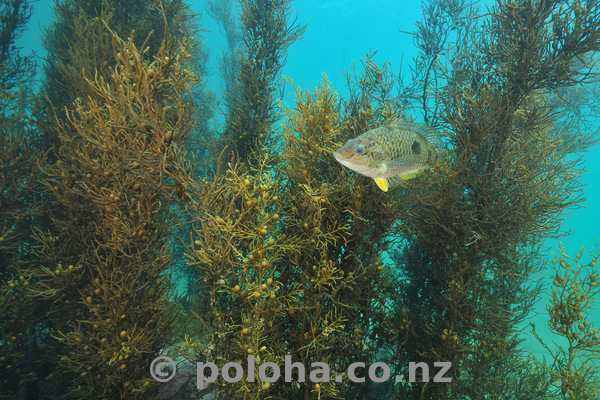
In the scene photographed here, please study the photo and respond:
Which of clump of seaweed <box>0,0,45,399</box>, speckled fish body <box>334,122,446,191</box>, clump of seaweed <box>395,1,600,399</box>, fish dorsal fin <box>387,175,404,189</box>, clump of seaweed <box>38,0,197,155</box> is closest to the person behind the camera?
speckled fish body <box>334,122,446,191</box>

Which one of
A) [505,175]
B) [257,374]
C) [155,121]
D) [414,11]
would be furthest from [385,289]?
[414,11]

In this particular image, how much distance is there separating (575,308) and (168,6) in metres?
10.0

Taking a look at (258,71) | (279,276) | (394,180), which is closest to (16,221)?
(279,276)

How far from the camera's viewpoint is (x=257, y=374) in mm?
2834

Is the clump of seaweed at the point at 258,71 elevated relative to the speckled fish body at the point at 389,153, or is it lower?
elevated

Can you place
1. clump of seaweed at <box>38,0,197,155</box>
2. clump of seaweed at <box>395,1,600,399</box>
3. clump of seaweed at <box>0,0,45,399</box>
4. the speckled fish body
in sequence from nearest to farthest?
the speckled fish body
clump of seaweed at <box>395,1,600,399</box>
clump of seaweed at <box>0,0,45,399</box>
clump of seaweed at <box>38,0,197,155</box>

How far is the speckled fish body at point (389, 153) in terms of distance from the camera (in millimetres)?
2555

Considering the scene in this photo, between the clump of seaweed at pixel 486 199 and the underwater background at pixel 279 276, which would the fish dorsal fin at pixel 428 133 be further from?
the clump of seaweed at pixel 486 199

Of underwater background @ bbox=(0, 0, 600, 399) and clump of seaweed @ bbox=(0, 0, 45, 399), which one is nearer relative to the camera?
underwater background @ bbox=(0, 0, 600, 399)

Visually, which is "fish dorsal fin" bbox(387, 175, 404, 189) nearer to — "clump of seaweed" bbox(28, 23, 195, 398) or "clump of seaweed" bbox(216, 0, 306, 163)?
"clump of seaweed" bbox(28, 23, 195, 398)

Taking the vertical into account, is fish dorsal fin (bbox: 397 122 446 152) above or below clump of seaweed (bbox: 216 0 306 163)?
below

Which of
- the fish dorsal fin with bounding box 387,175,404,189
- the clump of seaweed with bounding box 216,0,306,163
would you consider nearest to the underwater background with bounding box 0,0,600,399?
the fish dorsal fin with bounding box 387,175,404,189

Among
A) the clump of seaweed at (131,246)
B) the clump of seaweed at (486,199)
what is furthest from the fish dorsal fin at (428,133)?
the clump of seaweed at (131,246)

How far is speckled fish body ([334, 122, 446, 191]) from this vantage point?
2555 millimetres
